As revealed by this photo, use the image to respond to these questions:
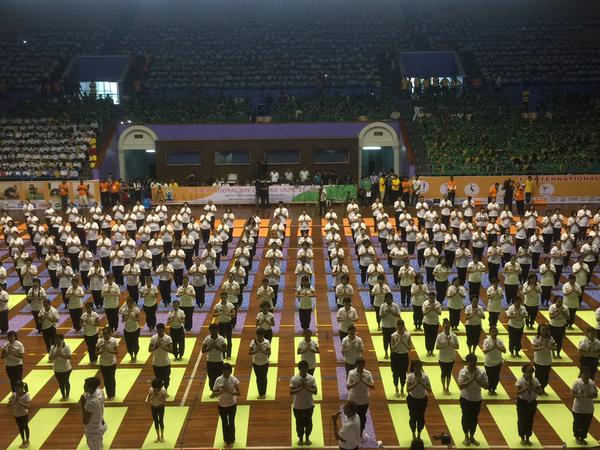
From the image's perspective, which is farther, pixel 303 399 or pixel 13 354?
pixel 13 354

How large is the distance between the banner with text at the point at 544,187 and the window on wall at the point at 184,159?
11.8 m

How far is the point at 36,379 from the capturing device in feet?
48.8

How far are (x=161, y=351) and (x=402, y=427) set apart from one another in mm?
4563

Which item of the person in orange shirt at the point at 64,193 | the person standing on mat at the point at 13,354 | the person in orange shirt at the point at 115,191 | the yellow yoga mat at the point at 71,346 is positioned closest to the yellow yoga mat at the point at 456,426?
the person standing on mat at the point at 13,354

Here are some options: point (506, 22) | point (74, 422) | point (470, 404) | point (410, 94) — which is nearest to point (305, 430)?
point (470, 404)

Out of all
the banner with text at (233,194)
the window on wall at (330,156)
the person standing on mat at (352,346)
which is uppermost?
the window on wall at (330,156)

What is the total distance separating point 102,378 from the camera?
14820mm

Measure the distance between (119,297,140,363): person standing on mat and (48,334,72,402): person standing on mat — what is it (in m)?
1.73

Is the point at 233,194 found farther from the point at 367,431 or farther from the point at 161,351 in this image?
the point at 367,431

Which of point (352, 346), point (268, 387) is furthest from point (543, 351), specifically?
point (268, 387)

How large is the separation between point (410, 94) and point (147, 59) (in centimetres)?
1670

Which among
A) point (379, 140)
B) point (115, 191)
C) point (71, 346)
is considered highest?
point (379, 140)

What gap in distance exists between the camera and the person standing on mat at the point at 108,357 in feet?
43.0

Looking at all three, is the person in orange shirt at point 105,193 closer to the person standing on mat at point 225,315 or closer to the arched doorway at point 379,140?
the arched doorway at point 379,140
